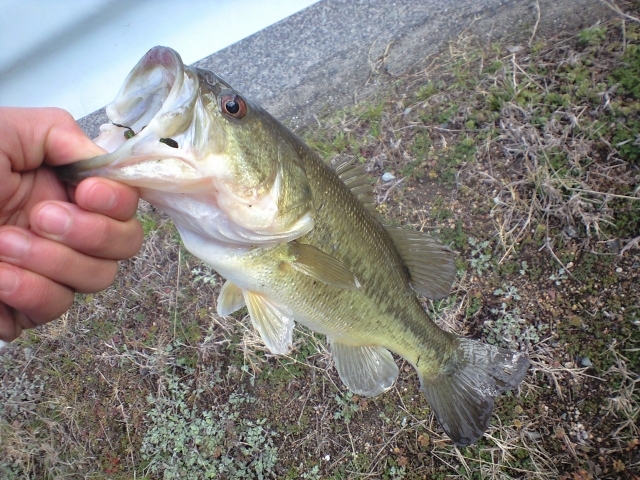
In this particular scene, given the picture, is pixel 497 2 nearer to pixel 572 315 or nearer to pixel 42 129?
pixel 572 315

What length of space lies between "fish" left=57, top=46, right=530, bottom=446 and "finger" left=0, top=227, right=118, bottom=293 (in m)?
0.22

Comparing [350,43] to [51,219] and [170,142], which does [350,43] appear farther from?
[51,219]

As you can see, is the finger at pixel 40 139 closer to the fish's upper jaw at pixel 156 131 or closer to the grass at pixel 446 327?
the fish's upper jaw at pixel 156 131

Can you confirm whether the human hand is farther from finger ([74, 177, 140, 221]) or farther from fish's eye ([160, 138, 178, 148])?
fish's eye ([160, 138, 178, 148])

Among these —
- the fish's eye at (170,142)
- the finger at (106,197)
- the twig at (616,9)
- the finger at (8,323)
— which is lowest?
the twig at (616,9)

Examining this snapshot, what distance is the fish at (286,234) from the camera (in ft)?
3.82

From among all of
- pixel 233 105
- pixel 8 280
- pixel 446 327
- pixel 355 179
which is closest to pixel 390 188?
pixel 446 327

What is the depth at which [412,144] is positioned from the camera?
2854mm

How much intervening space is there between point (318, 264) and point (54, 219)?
2.62 feet

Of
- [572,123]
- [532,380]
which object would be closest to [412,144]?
[572,123]

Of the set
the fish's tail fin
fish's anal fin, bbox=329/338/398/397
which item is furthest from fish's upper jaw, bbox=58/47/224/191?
the fish's tail fin

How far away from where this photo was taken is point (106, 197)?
3.90ft

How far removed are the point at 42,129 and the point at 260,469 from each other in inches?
80.5

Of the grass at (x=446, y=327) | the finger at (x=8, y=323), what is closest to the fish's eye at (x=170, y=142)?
the finger at (x=8, y=323)
